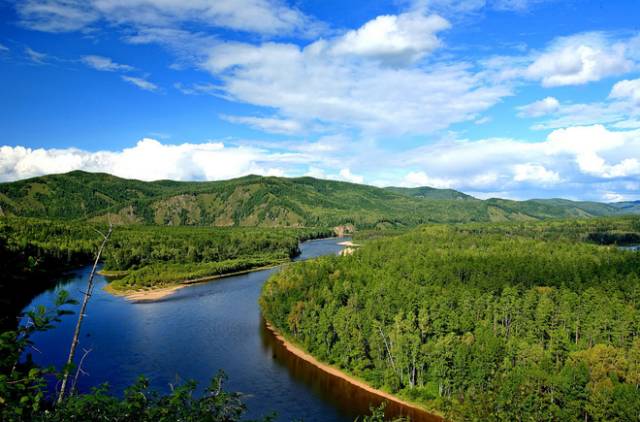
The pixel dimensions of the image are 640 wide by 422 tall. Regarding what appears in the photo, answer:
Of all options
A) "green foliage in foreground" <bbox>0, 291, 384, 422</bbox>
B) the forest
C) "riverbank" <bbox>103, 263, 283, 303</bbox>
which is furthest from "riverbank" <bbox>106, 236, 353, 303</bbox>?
"green foliage in foreground" <bbox>0, 291, 384, 422</bbox>

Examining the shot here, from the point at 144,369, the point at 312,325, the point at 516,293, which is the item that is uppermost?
the point at 516,293

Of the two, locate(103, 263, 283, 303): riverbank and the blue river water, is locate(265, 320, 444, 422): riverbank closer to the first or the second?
the blue river water

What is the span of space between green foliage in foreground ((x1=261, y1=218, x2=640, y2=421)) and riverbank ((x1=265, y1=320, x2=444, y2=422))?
99 centimetres

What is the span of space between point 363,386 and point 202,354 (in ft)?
76.4

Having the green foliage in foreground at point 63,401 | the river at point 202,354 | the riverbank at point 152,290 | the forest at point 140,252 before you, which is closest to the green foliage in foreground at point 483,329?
the river at point 202,354

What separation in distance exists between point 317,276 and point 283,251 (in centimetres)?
8314

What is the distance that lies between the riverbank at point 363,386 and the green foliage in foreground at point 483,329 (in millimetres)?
987

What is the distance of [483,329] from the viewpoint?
5588 cm

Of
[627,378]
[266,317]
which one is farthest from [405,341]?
[266,317]

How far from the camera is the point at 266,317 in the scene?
78.7 meters

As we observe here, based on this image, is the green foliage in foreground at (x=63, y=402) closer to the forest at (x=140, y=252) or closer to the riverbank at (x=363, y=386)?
the riverbank at (x=363, y=386)

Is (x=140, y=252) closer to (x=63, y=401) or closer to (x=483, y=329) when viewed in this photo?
(x=483, y=329)

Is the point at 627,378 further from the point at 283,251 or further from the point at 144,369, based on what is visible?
the point at 283,251

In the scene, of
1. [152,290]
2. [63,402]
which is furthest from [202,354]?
[63,402]
